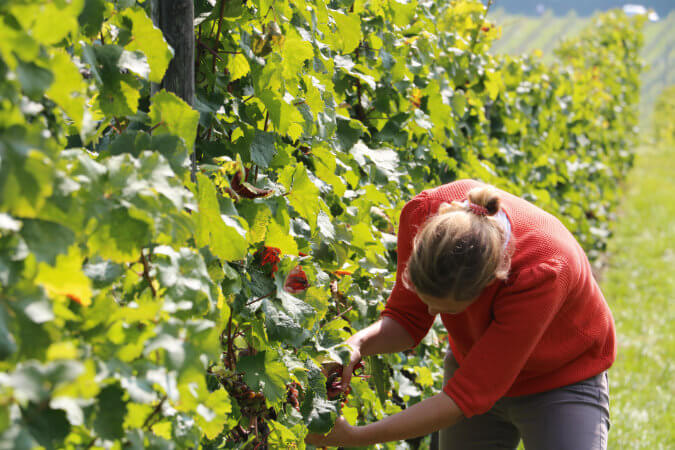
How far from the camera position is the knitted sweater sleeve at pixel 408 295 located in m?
2.02

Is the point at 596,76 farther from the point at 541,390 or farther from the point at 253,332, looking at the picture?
the point at 253,332

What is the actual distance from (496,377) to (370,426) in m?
0.37

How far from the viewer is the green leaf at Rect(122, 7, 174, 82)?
3.64 ft

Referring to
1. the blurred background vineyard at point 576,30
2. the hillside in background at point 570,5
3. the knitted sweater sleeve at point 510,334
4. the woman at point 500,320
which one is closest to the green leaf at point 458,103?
the woman at point 500,320

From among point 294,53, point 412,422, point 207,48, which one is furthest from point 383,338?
point 207,48

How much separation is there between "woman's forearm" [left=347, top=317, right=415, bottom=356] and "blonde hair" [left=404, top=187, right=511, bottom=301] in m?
0.35

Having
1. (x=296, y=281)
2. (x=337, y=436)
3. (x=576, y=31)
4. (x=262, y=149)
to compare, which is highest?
(x=262, y=149)

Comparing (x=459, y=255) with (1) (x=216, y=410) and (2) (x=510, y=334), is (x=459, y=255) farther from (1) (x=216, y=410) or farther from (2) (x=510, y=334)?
(1) (x=216, y=410)

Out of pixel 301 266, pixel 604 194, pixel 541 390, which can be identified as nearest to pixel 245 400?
pixel 301 266

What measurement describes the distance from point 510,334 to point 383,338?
1.51 feet

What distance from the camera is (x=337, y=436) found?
1771 millimetres

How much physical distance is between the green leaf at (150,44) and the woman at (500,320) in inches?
32.3

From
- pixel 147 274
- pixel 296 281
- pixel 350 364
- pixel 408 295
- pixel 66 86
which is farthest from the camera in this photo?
pixel 408 295

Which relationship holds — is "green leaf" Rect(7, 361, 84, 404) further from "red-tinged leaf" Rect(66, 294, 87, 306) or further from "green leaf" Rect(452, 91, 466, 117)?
"green leaf" Rect(452, 91, 466, 117)
